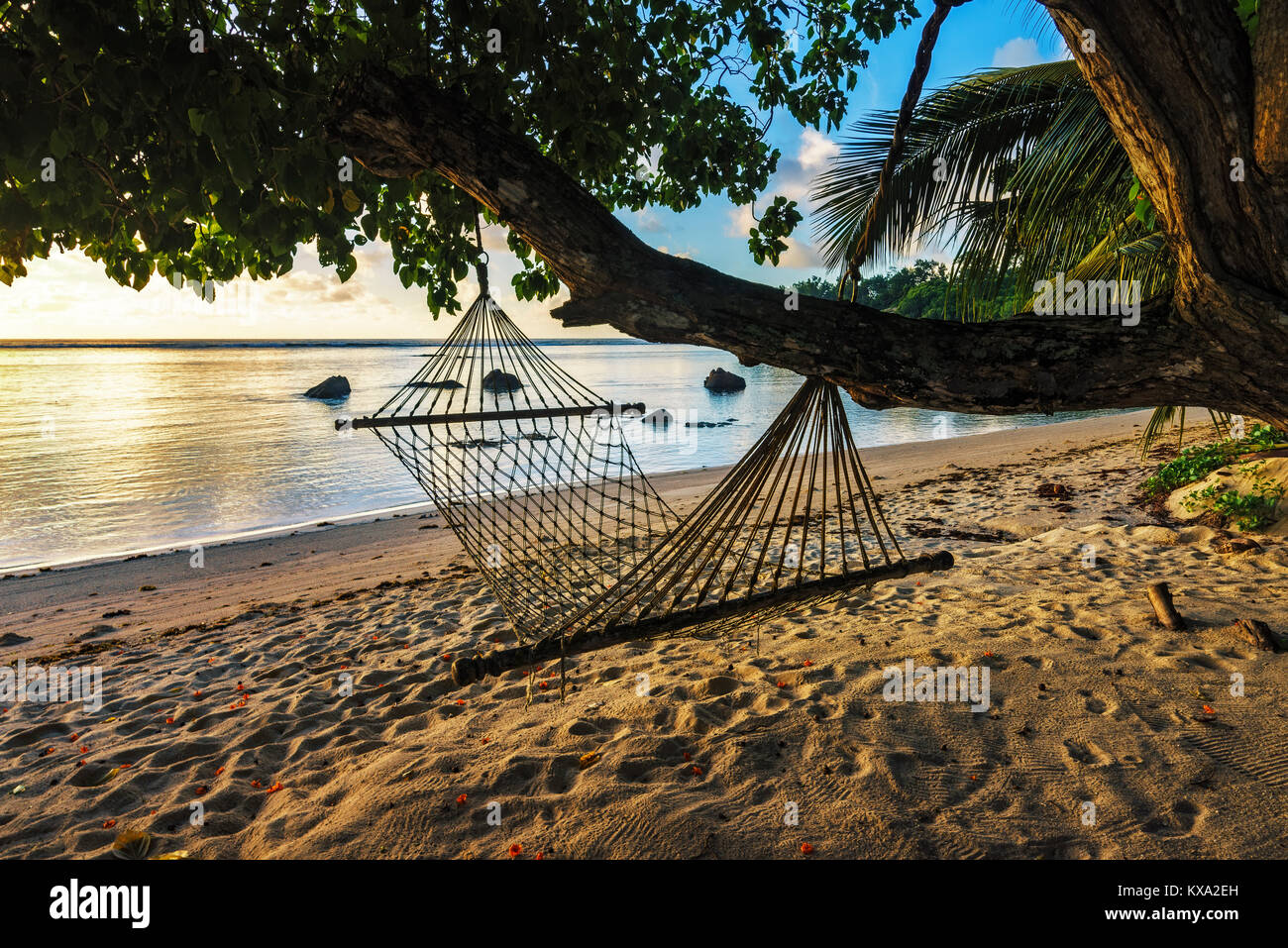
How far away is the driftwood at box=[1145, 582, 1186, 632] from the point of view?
2.76 meters

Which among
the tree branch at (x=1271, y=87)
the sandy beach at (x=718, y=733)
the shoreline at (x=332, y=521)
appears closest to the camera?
the tree branch at (x=1271, y=87)

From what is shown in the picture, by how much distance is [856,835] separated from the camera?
5.66 ft

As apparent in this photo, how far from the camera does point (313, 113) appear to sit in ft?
6.28

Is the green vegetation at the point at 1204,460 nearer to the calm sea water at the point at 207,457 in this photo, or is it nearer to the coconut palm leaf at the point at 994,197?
the coconut palm leaf at the point at 994,197

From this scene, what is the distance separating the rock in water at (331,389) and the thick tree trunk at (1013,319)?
2424 cm

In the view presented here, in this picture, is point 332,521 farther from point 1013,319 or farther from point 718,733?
point 1013,319

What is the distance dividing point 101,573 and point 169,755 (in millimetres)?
4175

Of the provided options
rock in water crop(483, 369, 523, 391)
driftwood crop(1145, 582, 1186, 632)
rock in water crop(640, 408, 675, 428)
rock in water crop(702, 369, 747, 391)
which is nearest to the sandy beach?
driftwood crop(1145, 582, 1186, 632)

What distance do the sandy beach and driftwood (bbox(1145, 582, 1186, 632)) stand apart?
0.05m

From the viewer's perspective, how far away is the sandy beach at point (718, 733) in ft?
5.81

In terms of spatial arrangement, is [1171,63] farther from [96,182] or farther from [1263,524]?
[1263,524]

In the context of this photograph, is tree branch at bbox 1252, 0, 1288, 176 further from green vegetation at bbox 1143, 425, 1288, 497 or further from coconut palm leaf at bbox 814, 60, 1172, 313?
green vegetation at bbox 1143, 425, 1288, 497

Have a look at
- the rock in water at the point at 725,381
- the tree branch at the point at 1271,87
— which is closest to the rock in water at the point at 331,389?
the rock in water at the point at 725,381
